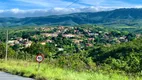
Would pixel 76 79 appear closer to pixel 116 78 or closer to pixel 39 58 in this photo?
pixel 116 78

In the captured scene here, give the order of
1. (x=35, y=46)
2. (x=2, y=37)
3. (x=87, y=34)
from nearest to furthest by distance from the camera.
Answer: (x=35, y=46)
(x=2, y=37)
(x=87, y=34)

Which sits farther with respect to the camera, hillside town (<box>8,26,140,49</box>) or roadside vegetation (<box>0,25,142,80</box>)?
hillside town (<box>8,26,140,49</box>)

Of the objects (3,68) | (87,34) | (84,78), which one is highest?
(84,78)

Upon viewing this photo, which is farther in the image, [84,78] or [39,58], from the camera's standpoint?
[39,58]

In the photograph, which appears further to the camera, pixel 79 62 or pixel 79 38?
pixel 79 38

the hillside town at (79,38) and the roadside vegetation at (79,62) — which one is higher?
the roadside vegetation at (79,62)

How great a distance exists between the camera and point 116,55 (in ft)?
165

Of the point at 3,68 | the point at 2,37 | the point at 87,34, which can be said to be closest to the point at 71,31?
the point at 87,34

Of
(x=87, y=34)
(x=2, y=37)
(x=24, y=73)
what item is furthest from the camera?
(x=87, y=34)

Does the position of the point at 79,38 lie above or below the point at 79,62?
below

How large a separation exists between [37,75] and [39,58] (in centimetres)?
274

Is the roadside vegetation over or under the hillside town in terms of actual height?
over

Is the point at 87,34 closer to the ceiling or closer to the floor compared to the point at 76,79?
closer to the floor

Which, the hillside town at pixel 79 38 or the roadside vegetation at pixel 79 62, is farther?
the hillside town at pixel 79 38
